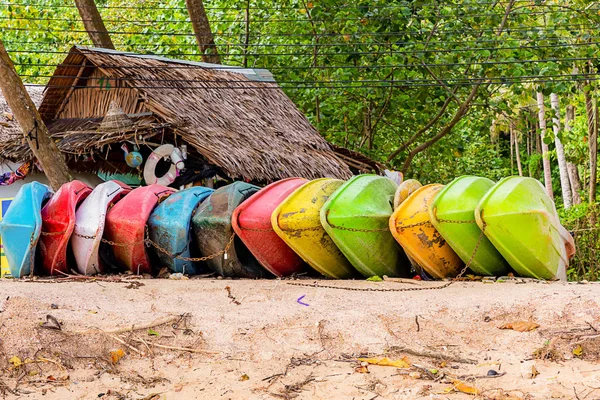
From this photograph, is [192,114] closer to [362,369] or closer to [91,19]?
[91,19]

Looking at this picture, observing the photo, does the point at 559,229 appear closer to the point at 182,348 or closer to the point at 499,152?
the point at 182,348

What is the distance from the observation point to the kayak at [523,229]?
661 cm

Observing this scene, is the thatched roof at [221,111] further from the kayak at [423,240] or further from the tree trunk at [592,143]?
the tree trunk at [592,143]

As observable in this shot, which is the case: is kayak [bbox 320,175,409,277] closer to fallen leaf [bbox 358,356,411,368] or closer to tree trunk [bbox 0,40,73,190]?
fallen leaf [bbox 358,356,411,368]

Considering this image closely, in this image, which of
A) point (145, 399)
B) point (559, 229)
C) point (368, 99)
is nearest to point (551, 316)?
point (559, 229)

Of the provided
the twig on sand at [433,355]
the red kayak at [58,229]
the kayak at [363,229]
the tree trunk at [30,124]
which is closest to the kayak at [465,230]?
the kayak at [363,229]

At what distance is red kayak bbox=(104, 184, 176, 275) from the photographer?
796cm

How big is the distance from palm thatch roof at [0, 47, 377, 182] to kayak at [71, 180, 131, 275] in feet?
5.88

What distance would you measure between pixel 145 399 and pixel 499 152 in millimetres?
29533

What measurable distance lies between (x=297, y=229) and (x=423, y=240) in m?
1.14

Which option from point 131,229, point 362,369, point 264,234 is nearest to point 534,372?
point 362,369

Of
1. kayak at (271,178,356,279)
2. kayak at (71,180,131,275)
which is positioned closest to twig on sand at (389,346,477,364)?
kayak at (271,178,356,279)

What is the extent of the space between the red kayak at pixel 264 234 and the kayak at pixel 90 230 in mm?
1415

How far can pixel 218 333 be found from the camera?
527cm
